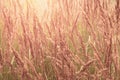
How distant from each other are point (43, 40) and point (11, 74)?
302mm

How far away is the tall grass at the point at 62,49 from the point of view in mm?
1514

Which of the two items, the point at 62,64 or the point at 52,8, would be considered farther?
the point at 52,8

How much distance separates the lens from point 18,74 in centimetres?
174

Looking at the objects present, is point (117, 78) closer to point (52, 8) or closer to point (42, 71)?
point (42, 71)

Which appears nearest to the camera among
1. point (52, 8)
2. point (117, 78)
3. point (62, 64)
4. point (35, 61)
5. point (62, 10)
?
point (62, 64)

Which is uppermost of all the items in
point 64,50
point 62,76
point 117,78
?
point 64,50

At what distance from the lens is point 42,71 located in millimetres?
1748

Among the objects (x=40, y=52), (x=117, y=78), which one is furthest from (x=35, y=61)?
(x=117, y=78)

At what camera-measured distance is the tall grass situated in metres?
1.51

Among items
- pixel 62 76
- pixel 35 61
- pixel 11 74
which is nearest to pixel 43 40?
pixel 35 61

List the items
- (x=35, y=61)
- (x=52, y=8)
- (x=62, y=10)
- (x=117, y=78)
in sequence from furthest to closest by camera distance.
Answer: (x=52, y=8) → (x=62, y=10) → (x=35, y=61) → (x=117, y=78)

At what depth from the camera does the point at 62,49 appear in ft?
5.11

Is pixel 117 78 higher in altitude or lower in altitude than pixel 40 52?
lower

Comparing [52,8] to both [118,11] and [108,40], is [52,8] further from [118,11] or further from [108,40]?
[108,40]
